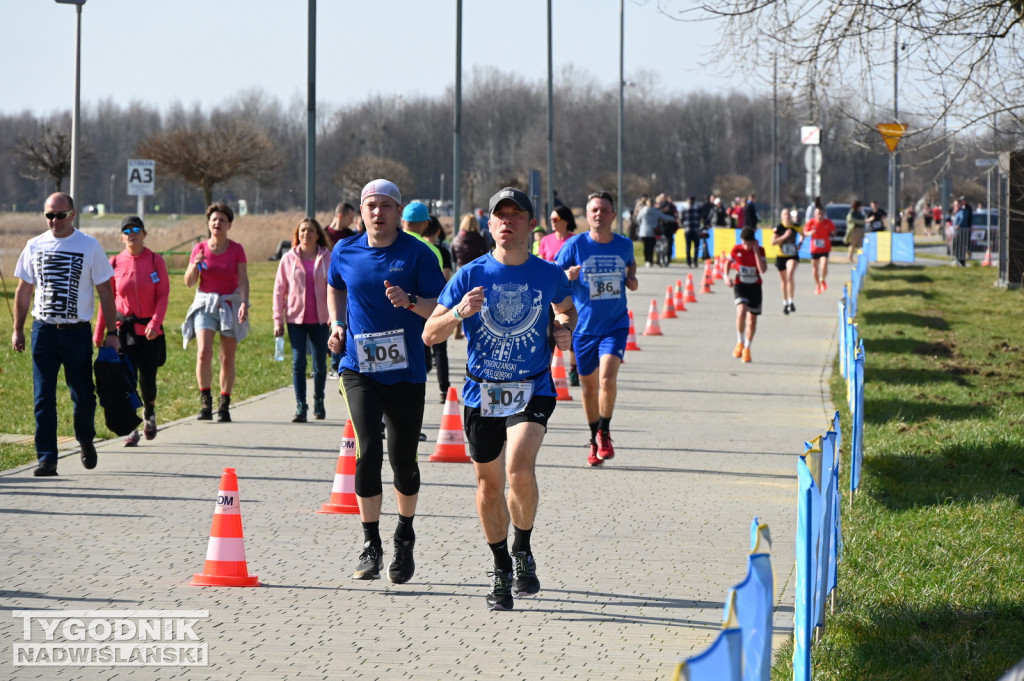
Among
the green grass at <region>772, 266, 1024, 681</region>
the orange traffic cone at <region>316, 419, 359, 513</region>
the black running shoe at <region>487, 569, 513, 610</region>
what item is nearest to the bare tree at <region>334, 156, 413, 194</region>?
the green grass at <region>772, 266, 1024, 681</region>

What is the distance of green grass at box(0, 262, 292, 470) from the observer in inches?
487

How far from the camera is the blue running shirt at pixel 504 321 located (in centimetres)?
653

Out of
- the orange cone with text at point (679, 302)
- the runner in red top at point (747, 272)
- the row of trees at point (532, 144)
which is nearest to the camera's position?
the runner in red top at point (747, 272)

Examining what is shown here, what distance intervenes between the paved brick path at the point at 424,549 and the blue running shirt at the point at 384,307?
107 cm

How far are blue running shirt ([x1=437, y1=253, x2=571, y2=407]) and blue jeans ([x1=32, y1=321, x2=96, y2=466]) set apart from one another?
409 cm

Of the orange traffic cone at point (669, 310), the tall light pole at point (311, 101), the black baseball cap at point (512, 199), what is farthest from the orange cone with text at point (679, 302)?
the black baseball cap at point (512, 199)

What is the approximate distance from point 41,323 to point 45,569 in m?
2.98

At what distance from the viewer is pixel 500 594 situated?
6.45 meters

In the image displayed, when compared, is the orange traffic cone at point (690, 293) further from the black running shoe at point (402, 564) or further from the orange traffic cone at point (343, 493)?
the black running shoe at point (402, 564)

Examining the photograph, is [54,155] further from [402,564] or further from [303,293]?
[402,564]

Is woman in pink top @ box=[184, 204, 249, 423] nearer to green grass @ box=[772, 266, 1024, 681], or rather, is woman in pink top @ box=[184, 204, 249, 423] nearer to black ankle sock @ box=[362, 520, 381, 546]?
green grass @ box=[772, 266, 1024, 681]

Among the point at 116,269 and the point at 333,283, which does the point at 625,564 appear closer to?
the point at 333,283

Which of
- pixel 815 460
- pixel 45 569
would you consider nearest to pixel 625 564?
pixel 815 460

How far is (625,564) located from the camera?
7.36 m
